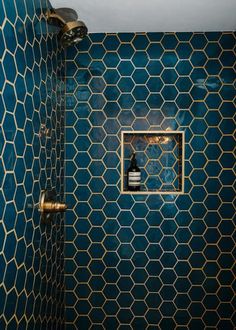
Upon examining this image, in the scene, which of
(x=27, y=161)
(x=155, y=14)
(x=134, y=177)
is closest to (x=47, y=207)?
(x=27, y=161)

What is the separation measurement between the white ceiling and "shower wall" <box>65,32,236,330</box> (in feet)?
0.26

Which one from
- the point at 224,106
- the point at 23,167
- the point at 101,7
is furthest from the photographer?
the point at 224,106

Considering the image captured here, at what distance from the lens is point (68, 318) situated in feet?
6.54

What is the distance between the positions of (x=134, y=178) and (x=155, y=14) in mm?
969

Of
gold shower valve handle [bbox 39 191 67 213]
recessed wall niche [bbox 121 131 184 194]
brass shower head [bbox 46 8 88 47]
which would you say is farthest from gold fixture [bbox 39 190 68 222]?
brass shower head [bbox 46 8 88 47]

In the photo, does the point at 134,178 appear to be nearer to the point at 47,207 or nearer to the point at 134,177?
the point at 134,177

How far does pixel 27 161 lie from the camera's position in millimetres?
1250

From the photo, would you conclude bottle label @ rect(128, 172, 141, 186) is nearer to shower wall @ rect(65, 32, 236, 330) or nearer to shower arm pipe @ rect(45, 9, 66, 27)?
shower wall @ rect(65, 32, 236, 330)

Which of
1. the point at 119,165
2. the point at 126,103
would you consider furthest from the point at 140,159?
the point at 126,103

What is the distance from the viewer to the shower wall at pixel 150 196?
1.95 m

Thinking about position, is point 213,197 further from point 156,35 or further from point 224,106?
point 156,35

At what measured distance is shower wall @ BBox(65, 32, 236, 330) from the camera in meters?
1.95

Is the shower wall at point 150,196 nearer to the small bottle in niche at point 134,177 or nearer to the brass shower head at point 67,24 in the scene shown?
the small bottle in niche at point 134,177

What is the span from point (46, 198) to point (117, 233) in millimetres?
666
